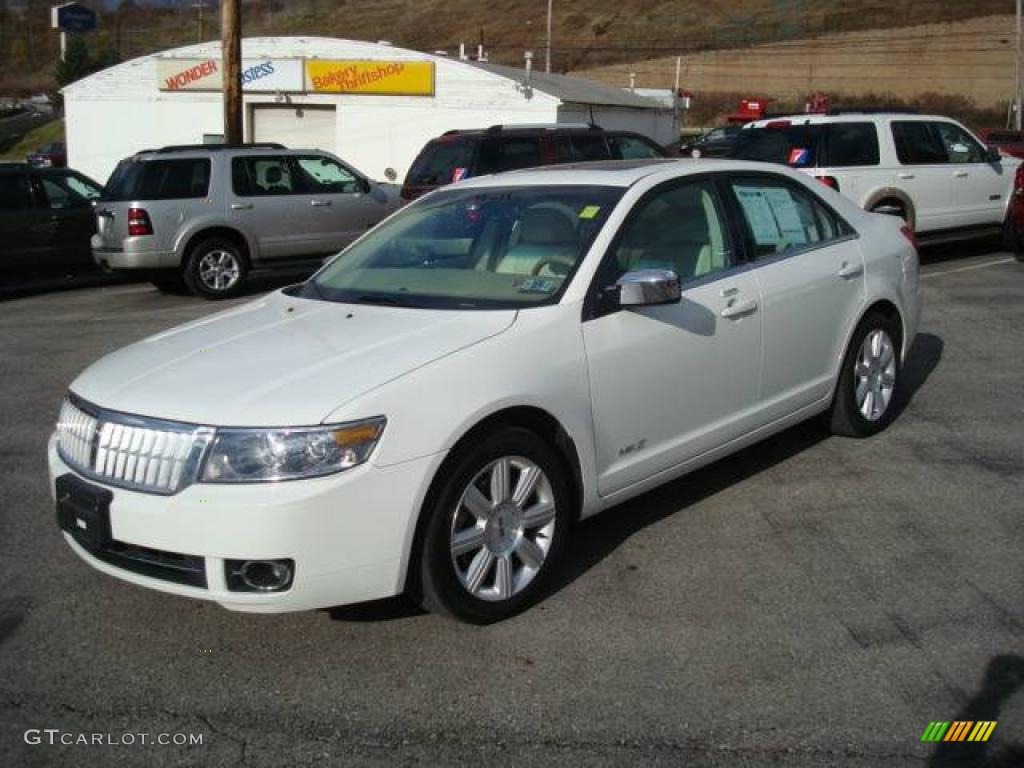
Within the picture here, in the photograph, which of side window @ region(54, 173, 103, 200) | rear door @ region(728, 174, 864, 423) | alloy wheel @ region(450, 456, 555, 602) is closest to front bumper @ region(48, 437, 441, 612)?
alloy wheel @ region(450, 456, 555, 602)

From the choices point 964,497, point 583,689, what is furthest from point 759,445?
point 583,689

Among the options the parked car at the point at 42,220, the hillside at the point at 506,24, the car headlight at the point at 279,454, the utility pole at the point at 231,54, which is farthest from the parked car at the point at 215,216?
the hillside at the point at 506,24

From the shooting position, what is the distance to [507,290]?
4586mm

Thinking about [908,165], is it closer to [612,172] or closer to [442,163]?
[442,163]

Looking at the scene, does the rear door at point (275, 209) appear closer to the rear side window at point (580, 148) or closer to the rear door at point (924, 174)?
the rear side window at point (580, 148)

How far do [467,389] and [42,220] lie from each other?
12.0 meters

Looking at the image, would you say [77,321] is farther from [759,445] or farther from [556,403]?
[556,403]

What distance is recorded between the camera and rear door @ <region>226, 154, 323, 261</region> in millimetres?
13523

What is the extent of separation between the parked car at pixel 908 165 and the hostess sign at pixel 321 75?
17.6 m

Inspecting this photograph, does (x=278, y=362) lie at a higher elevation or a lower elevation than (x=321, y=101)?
lower

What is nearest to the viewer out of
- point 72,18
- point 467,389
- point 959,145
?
point 467,389

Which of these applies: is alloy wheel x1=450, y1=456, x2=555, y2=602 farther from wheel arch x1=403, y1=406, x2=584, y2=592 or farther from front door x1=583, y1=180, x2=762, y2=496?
front door x1=583, y1=180, x2=762, y2=496

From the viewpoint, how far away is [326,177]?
48.0 feet

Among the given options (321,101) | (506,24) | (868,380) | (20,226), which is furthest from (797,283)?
(506,24)
